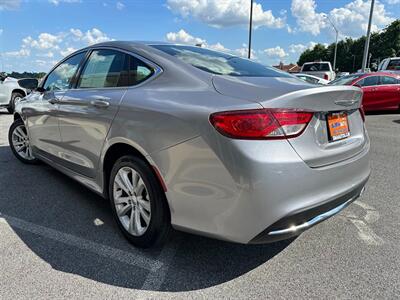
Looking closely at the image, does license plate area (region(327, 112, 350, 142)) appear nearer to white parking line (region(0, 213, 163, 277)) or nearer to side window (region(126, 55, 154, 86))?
side window (region(126, 55, 154, 86))

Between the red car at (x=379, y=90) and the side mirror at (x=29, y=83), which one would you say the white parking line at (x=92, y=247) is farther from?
the red car at (x=379, y=90)

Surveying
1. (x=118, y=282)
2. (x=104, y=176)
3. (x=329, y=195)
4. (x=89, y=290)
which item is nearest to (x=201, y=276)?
(x=118, y=282)

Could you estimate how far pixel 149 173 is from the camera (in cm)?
246

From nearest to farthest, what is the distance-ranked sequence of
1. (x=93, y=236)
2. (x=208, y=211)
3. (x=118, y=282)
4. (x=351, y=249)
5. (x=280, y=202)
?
(x=280, y=202)
(x=208, y=211)
(x=118, y=282)
(x=351, y=249)
(x=93, y=236)

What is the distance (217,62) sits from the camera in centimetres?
289

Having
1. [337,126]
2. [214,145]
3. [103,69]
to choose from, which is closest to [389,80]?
[337,126]

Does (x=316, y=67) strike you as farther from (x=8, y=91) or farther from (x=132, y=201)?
(x=132, y=201)

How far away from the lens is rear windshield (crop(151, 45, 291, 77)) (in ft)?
8.66

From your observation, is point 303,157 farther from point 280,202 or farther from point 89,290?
point 89,290

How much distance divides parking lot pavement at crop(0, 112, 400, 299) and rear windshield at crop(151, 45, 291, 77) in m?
1.40

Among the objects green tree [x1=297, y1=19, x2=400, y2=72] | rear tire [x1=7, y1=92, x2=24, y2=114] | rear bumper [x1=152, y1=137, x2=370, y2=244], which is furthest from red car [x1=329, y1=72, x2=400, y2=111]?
green tree [x1=297, y1=19, x2=400, y2=72]

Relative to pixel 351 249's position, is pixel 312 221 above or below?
above

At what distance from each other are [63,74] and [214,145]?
272cm

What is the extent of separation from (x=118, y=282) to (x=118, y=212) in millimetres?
691
